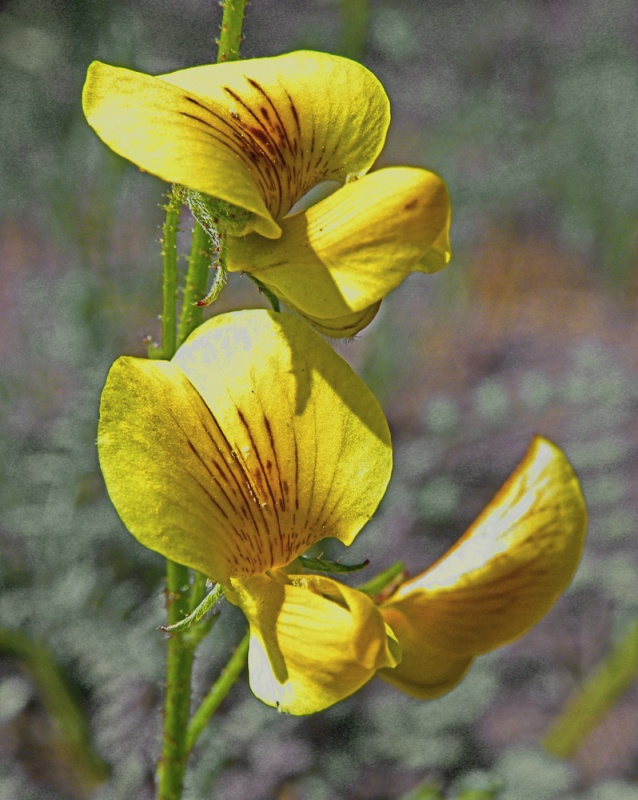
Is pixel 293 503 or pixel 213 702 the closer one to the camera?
pixel 293 503

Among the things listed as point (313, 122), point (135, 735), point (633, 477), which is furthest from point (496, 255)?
point (313, 122)

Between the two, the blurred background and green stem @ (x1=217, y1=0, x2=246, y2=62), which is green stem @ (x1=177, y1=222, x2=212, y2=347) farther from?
the blurred background

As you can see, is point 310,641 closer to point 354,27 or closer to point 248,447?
point 248,447

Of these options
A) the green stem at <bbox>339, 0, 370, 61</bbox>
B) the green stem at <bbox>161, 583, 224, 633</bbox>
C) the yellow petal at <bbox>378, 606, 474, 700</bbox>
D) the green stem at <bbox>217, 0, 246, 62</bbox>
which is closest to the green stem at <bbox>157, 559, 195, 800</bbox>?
the green stem at <bbox>161, 583, 224, 633</bbox>

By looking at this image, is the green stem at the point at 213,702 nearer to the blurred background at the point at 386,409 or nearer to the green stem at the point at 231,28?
the blurred background at the point at 386,409

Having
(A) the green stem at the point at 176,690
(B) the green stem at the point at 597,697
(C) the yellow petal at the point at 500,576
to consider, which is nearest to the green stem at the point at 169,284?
(A) the green stem at the point at 176,690

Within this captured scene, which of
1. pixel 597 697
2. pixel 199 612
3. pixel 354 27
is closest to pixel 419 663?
pixel 199 612

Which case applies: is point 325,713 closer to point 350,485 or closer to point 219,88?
point 350,485
